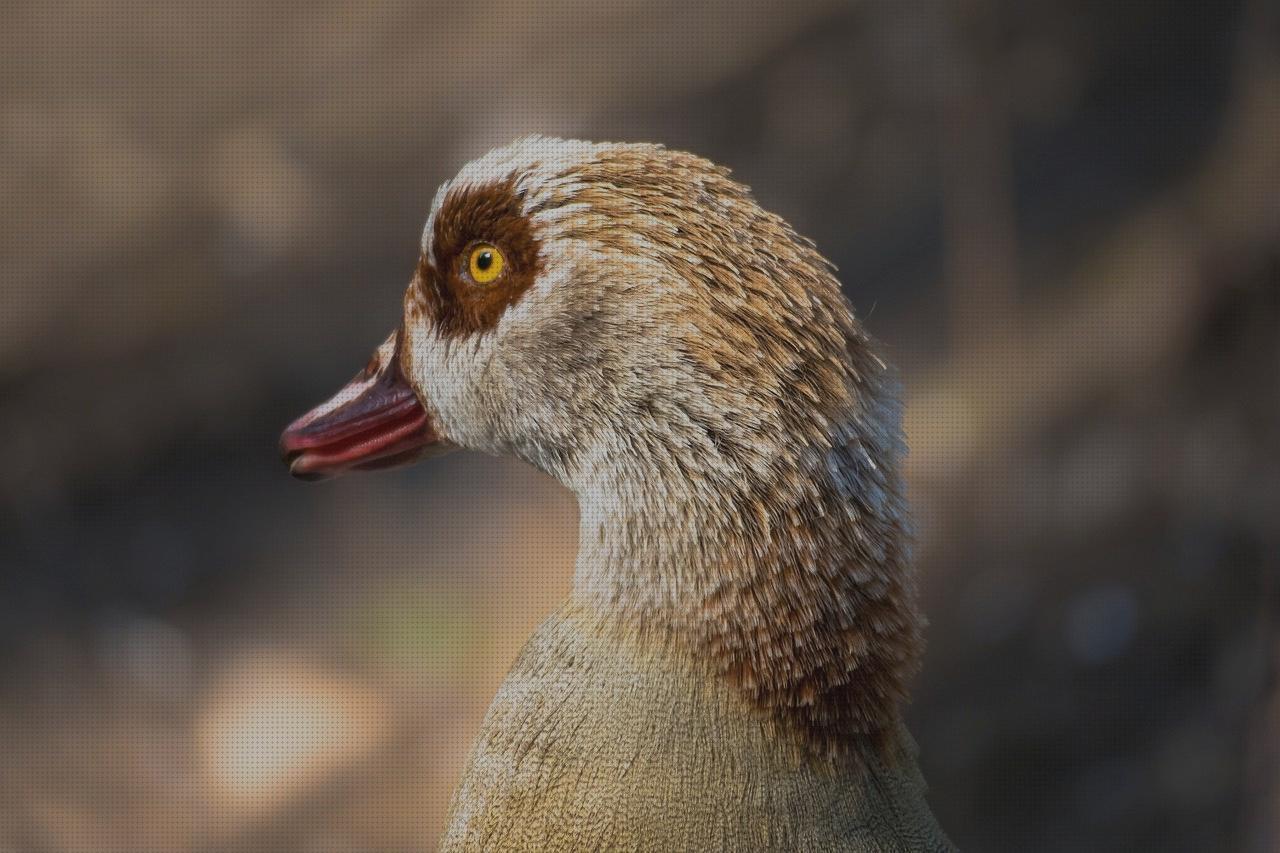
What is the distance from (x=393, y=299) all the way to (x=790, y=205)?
2.04 metres

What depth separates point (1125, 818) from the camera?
5.41m

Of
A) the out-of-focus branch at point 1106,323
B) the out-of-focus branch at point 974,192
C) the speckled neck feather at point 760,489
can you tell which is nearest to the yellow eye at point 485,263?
the speckled neck feather at point 760,489

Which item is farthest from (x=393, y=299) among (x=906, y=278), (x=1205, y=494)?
(x=1205, y=494)

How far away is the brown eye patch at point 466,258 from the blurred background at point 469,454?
3207 millimetres

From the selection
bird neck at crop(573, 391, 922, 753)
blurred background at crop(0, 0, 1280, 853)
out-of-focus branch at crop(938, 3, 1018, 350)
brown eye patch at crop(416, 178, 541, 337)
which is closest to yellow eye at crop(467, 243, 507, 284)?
brown eye patch at crop(416, 178, 541, 337)

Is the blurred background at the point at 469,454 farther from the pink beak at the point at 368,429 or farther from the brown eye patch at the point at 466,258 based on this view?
the brown eye patch at the point at 466,258

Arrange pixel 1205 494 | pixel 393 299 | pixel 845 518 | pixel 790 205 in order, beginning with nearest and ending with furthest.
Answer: pixel 845 518, pixel 1205 494, pixel 393 299, pixel 790 205

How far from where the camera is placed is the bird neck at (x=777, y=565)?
181cm

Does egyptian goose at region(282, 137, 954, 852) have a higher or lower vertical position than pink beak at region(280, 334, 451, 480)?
lower

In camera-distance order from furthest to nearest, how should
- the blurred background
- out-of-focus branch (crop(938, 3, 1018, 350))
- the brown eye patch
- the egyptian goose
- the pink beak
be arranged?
out-of-focus branch (crop(938, 3, 1018, 350))
the blurred background
the pink beak
the brown eye patch
the egyptian goose

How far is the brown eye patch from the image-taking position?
1.96 meters

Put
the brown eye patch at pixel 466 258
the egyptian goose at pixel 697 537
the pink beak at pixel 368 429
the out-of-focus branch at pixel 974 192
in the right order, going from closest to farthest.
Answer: the egyptian goose at pixel 697 537, the brown eye patch at pixel 466 258, the pink beak at pixel 368 429, the out-of-focus branch at pixel 974 192

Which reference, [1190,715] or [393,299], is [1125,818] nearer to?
[1190,715]

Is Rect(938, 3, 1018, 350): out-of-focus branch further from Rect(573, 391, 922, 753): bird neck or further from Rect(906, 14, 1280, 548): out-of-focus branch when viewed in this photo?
Rect(573, 391, 922, 753): bird neck
